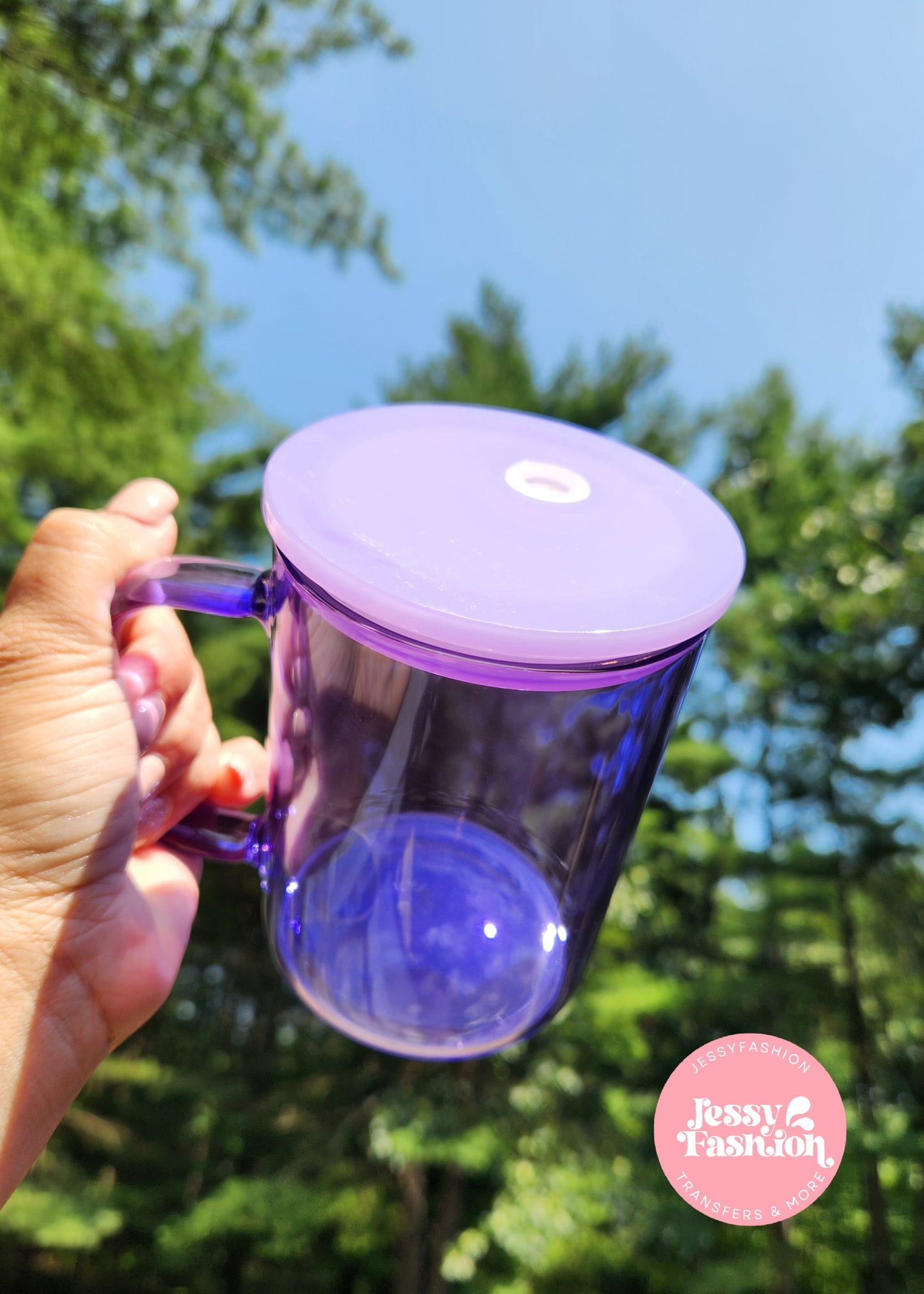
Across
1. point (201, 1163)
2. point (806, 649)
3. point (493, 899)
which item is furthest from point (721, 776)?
point (493, 899)

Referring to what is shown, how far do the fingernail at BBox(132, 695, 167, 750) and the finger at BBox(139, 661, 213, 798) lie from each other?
0.05ft

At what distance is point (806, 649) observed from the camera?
725 cm

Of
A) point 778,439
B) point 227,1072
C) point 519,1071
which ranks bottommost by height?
point 227,1072

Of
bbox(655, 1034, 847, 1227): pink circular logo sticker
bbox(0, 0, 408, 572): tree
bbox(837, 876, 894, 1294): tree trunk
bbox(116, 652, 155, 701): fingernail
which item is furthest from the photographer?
bbox(837, 876, 894, 1294): tree trunk

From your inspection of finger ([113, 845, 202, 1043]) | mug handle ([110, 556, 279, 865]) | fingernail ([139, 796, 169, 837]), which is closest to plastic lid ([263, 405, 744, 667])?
mug handle ([110, 556, 279, 865])

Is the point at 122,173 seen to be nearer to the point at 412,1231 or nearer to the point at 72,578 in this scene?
the point at 72,578

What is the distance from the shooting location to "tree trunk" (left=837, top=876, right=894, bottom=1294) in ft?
19.5

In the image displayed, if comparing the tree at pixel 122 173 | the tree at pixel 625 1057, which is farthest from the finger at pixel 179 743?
the tree at pixel 625 1057

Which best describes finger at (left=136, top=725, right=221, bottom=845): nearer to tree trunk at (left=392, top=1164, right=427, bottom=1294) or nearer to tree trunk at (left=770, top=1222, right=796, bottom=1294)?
tree trunk at (left=770, top=1222, right=796, bottom=1294)

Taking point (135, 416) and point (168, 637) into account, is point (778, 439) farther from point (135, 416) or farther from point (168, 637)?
point (168, 637)

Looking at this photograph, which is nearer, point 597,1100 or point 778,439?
point 597,1100

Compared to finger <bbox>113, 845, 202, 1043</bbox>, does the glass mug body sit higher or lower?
higher

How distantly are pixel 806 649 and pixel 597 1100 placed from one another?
414 centimetres

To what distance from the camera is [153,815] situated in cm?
103
